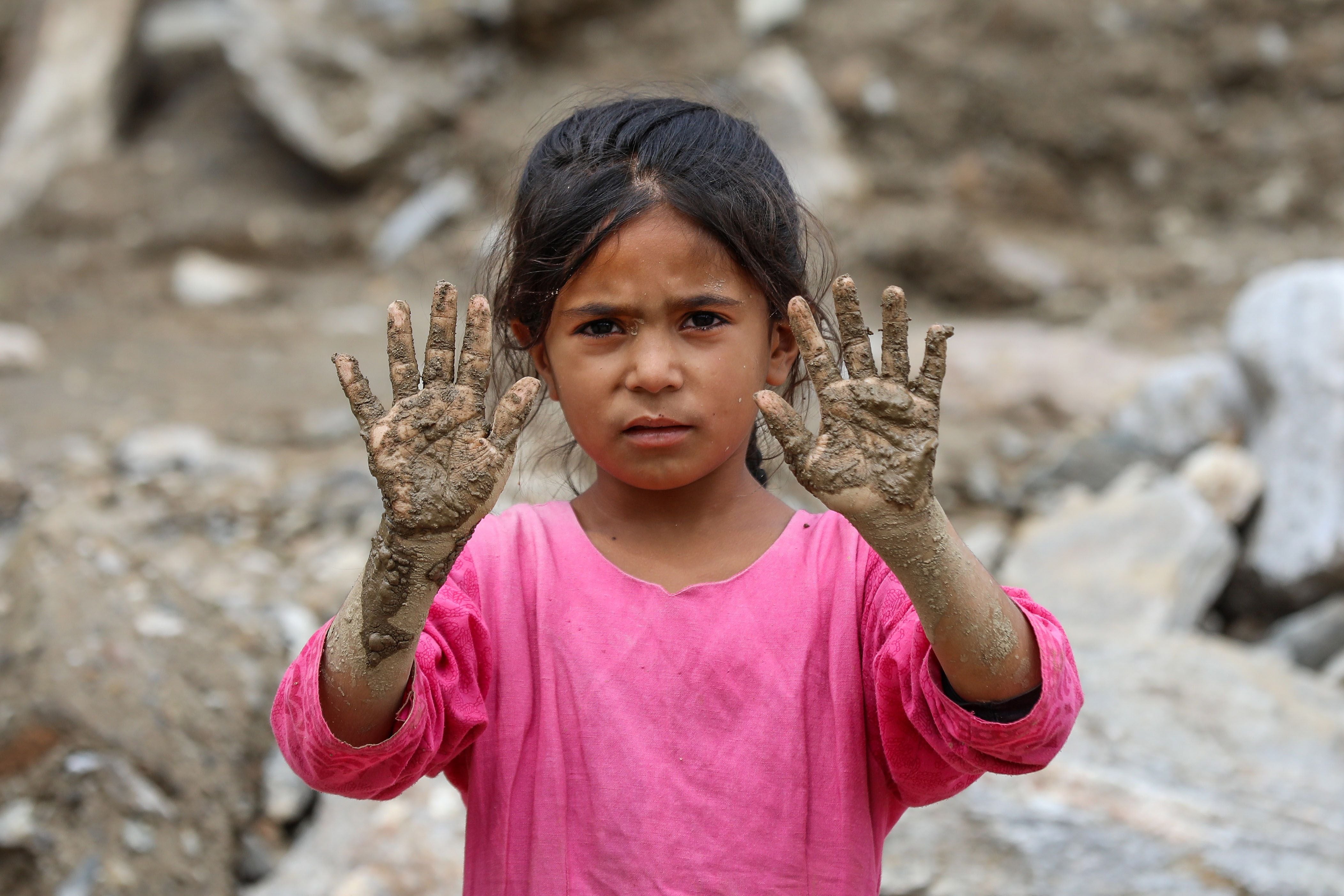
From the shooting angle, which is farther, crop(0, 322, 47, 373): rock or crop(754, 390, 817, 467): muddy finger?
crop(0, 322, 47, 373): rock

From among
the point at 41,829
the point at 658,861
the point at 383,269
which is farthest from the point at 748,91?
the point at 658,861

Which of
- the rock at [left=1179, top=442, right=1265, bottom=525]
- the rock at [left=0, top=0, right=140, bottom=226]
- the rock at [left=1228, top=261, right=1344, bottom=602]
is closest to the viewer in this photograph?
the rock at [left=1228, top=261, right=1344, bottom=602]

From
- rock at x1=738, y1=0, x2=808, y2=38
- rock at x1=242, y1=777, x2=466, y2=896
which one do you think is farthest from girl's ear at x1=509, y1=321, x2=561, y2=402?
rock at x1=738, y1=0, x2=808, y2=38

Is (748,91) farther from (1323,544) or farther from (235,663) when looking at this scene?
(235,663)

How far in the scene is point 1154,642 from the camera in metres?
2.74

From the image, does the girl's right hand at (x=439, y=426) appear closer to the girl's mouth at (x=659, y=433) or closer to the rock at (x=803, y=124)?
the girl's mouth at (x=659, y=433)

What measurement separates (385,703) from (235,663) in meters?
1.46

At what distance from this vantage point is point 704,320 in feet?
4.61

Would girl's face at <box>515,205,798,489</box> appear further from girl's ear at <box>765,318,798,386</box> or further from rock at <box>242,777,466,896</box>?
rock at <box>242,777,466,896</box>

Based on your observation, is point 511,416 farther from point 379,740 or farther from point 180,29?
point 180,29

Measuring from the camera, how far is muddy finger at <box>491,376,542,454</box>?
1.23 m

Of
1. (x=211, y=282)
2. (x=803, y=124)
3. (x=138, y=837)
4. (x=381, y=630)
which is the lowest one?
(x=138, y=837)

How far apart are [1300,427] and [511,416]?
9.67 feet

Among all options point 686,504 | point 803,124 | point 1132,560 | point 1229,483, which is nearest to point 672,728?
point 686,504
